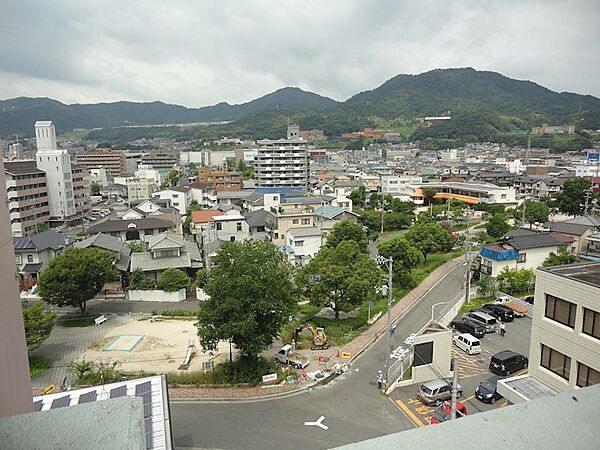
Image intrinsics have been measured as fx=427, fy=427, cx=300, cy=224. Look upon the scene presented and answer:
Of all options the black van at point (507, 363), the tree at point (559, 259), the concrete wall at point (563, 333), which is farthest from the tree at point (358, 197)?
the concrete wall at point (563, 333)

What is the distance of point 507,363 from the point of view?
1142cm

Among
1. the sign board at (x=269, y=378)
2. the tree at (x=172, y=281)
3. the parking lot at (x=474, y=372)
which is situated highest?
the tree at (x=172, y=281)

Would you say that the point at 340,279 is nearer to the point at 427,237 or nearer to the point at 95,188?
the point at 427,237

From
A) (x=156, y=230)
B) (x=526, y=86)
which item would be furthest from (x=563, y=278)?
(x=526, y=86)

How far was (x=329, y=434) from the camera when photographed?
8.91 metres

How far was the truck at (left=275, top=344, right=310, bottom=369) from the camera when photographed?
11953 millimetres

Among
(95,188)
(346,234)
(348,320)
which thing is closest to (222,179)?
(95,188)

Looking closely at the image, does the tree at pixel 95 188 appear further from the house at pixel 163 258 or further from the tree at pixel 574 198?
the tree at pixel 574 198

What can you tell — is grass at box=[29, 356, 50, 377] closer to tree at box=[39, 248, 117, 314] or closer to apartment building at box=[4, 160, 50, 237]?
tree at box=[39, 248, 117, 314]

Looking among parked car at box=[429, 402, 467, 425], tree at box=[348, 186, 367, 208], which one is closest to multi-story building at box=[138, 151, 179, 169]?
tree at box=[348, 186, 367, 208]

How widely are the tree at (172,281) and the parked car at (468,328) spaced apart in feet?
36.2

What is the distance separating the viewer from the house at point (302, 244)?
2333cm

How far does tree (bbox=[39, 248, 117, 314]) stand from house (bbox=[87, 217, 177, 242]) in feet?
30.4

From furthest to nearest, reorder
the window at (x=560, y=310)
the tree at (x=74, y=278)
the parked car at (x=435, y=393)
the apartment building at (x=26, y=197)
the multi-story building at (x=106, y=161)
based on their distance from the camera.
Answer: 1. the multi-story building at (x=106, y=161)
2. the apartment building at (x=26, y=197)
3. the tree at (x=74, y=278)
4. the parked car at (x=435, y=393)
5. the window at (x=560, y=310)
